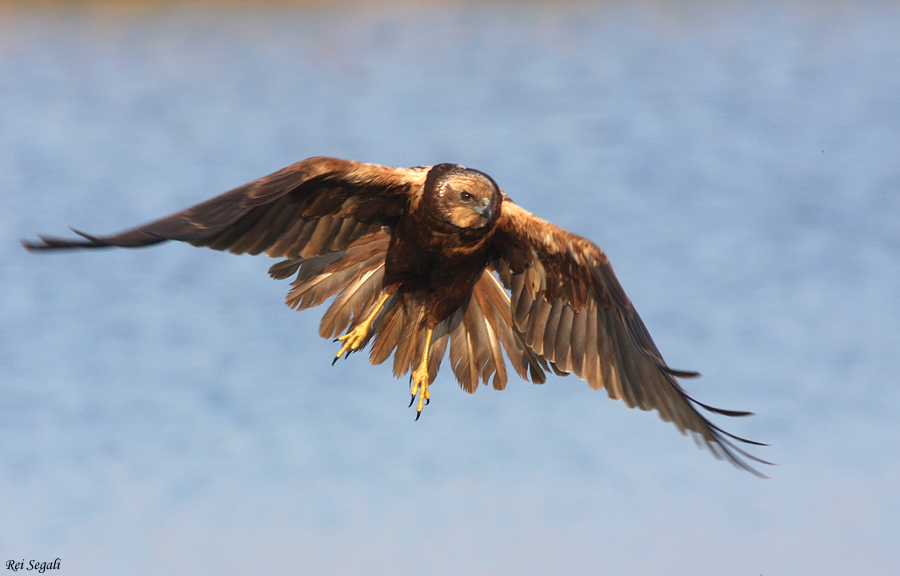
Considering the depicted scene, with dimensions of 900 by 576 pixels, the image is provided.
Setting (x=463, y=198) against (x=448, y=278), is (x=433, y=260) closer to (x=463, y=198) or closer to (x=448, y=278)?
(x=448, y=278)

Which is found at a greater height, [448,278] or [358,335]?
[448,278]

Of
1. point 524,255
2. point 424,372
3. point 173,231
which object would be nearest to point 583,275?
point 524,255

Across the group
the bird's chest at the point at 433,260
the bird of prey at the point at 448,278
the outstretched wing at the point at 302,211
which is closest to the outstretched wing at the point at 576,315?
the bird of prey at the point at 448,278

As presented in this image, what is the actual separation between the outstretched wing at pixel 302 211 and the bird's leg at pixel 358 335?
518 millimetres

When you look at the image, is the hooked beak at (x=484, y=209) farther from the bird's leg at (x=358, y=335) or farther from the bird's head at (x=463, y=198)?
the bird's leg at (x=358, y=335)

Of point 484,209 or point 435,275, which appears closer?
point 484,209

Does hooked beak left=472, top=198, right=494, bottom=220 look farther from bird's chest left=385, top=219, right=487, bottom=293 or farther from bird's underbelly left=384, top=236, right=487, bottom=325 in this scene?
bird's underbelly left=384, top=236, right=487, bottom=325

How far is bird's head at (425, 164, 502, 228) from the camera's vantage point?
223 inches

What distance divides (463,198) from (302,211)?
40.4 inches

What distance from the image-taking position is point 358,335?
20.5ft

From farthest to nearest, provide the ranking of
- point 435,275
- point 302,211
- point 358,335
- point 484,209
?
point 358,335, point 435,275, point 302,211, point 484,209

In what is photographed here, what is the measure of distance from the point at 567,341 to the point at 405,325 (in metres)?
1.14

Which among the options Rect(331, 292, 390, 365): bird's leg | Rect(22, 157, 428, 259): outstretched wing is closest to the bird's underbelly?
Rect(331, 292, 390, 365): bird's leg

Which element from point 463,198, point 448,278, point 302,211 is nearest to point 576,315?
point 448,278
